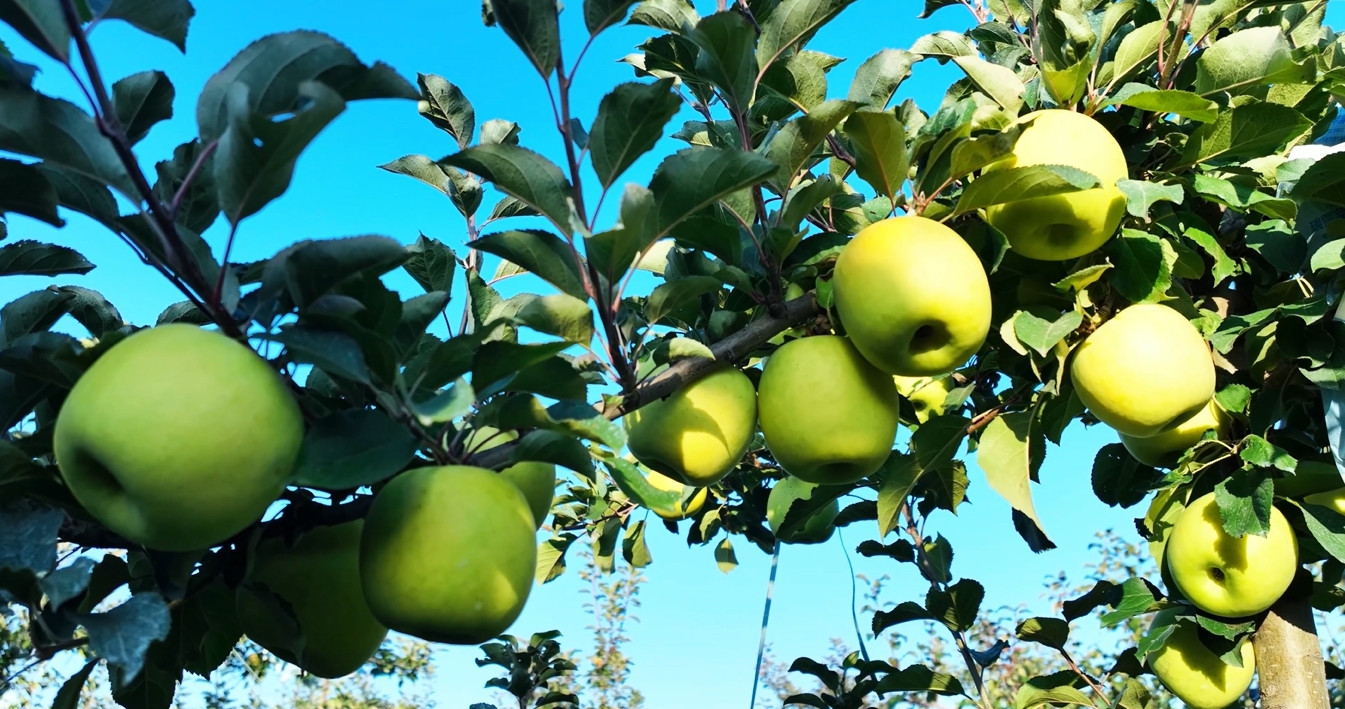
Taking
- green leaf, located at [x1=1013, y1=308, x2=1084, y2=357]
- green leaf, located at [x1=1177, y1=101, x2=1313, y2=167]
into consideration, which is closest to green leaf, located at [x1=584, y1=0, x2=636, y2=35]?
green leaf, located at [x1=1013, y1=308, x2=1084, y2=357]

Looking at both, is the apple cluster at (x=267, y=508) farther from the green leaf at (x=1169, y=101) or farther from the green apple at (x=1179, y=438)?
the green apple at (x=1179, y=438)

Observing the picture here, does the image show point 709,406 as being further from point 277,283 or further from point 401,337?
point 277,283

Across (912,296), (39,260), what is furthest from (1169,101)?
(39,260)

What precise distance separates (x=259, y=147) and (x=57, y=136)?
0.20 m

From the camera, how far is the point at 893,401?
142 cm

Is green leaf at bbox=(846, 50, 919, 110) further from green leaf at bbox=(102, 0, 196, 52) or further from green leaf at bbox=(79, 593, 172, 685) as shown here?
green leaf at bbox=(79, 593, 172, 685)

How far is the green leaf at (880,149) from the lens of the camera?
1311mm

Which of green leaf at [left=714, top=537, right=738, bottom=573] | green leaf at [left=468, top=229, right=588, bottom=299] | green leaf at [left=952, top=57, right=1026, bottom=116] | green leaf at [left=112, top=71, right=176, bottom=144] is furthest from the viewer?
green leaf at [left=714, top=537, right=738, bottom=573]

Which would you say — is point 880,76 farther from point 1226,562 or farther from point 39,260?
point 39,260

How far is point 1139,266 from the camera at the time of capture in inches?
59.0

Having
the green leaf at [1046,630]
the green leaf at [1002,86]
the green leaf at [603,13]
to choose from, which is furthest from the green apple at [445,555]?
the green leaf at [1046,630]

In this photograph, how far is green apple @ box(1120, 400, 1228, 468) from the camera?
1.71 meters

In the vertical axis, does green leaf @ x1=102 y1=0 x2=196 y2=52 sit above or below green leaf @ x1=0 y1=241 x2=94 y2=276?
above

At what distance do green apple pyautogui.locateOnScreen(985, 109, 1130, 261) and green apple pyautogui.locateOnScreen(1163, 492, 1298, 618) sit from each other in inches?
26.8
